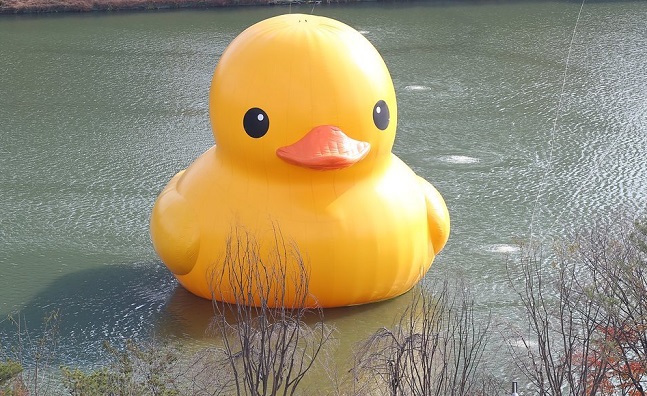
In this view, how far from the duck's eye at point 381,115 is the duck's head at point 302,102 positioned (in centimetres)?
1

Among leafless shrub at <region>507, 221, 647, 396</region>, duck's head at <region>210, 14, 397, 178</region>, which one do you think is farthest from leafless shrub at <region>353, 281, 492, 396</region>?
duck's head at <region>210, 14, 397, 178</region>

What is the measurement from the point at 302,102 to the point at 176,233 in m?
2.15

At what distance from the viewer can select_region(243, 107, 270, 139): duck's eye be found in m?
12.2

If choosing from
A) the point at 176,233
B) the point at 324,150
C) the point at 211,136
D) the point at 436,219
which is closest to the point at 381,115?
the point at 324,150

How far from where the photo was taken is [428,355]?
935cm

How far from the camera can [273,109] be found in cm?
1213

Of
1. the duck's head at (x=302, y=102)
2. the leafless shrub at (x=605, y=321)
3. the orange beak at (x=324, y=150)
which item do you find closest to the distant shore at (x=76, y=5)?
the duck's head at (x=302, y=102)

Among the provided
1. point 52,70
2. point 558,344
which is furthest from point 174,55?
point 558,344

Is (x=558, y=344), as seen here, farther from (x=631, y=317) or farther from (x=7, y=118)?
(x=7, y=118)

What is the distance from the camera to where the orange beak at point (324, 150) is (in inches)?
467

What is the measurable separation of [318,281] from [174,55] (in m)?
15.2

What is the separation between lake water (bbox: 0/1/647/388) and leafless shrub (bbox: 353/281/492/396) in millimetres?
987

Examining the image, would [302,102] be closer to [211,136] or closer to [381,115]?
[381,115]

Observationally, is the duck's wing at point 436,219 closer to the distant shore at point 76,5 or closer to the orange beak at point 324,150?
the orange beak at point 324,150
